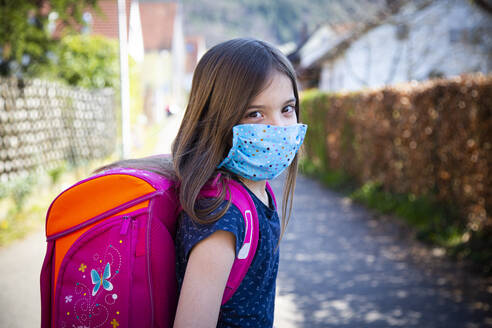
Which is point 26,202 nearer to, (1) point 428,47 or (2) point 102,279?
(2) point 102,279

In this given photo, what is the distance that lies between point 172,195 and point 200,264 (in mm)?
268

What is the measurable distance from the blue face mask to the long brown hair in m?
0.04

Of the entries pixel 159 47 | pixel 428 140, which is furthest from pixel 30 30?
pixel 159 47

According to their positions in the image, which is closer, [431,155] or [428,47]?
[431,155]

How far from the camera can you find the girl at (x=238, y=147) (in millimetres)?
1357

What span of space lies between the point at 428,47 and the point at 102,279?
1570cm

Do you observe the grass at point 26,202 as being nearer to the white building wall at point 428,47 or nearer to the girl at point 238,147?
the girl at point 238,147

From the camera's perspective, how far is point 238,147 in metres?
1.51

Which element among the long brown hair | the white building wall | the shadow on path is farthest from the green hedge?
the white building wall

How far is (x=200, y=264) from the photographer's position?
1.26 metres

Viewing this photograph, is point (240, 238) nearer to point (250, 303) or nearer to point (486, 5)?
point (250, 303)

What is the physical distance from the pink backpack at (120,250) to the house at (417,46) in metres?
11.4

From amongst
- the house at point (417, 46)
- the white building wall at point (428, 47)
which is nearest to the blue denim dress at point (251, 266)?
the house at point (417, 46)

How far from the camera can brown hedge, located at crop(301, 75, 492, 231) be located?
17.0 ft
